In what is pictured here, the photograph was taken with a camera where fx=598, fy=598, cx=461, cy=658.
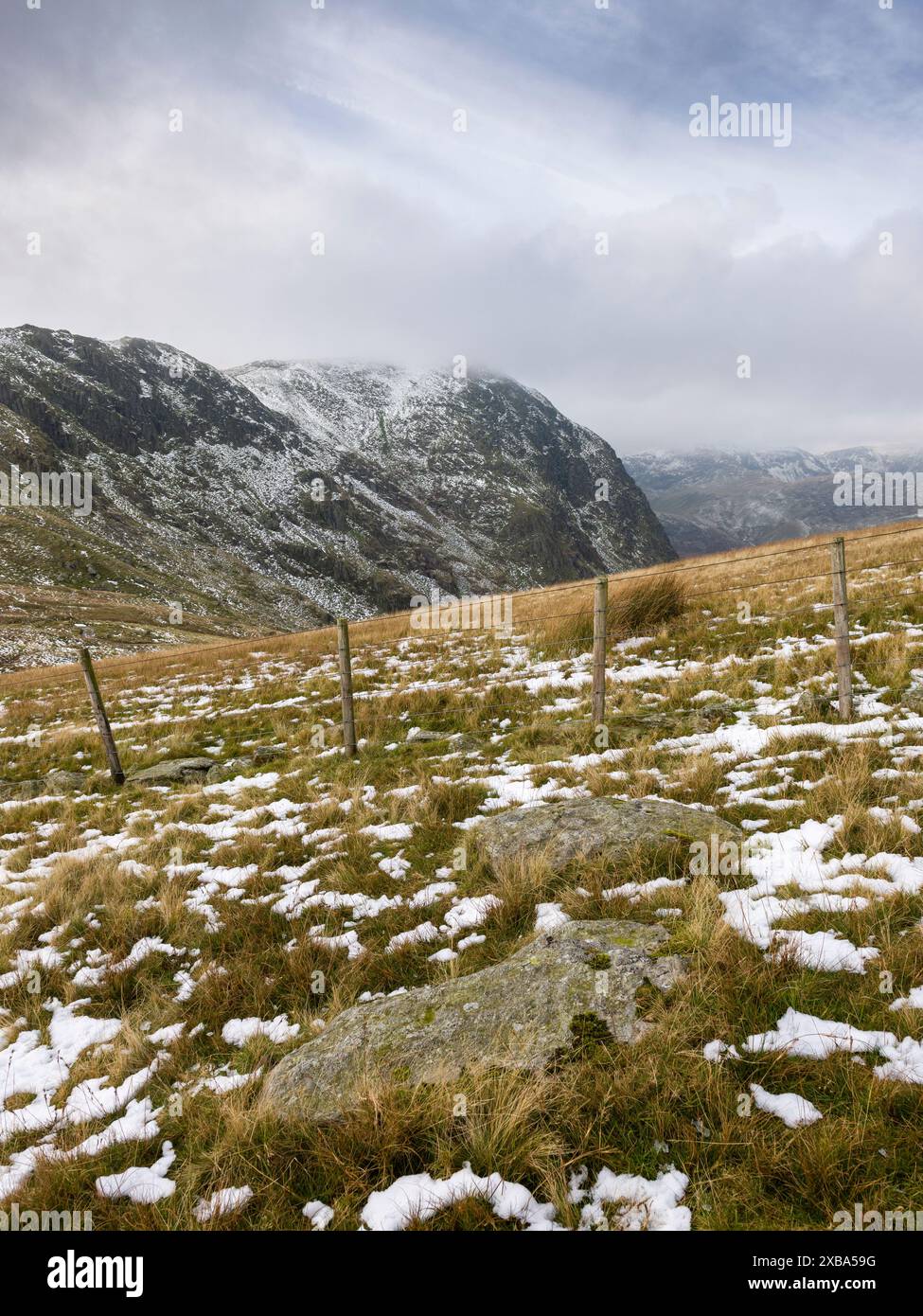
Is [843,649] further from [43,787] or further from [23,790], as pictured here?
[23,790]

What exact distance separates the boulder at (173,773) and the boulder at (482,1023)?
25.4 ft

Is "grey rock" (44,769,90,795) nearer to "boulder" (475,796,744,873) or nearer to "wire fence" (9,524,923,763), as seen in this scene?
"wire fence" (9,524,923,763)

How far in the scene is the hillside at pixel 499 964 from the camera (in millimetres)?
2488

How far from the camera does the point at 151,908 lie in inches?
224

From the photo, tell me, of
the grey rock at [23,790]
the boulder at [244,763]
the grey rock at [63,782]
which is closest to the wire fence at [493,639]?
the boulder at [244,763]

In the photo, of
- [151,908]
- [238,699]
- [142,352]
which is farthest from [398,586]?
[151,908]

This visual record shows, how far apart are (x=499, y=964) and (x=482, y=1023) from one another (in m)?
0.54

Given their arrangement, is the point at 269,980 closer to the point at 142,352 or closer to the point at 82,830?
the point at 82,830

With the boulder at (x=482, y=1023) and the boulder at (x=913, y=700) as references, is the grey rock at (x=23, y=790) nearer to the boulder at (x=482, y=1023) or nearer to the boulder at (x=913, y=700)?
the boulder at (x=482, y=1023)

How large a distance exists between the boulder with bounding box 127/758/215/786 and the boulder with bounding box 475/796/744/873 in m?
6.44

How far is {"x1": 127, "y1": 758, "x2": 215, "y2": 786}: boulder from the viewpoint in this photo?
10188 millimetres

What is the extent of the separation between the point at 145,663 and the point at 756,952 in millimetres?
23450

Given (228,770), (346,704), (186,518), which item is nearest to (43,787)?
(228,770)

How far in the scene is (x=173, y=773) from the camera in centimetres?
1029
